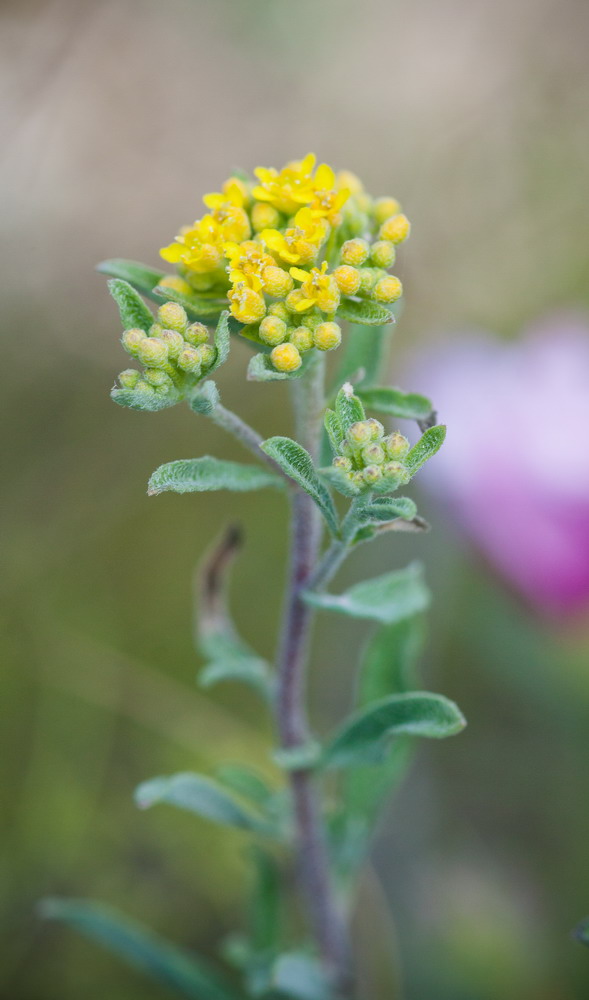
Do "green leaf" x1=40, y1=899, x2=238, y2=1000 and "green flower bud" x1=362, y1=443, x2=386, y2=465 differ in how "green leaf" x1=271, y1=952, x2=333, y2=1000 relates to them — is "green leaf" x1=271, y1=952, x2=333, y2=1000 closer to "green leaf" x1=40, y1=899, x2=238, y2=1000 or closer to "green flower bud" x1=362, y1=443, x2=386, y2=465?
"green leaf" x1=40, y1=899, x2=238, y2=1000

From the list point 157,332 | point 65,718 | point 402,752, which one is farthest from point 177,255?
point 65,718

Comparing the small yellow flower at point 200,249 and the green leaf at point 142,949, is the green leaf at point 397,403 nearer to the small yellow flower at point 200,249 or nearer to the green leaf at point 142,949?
the small yellow flower at point 200,249

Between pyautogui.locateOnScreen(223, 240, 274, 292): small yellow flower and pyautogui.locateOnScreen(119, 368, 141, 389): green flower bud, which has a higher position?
pyautogui.locateOnScreen(223, 240, 274, 292): small yellow flower

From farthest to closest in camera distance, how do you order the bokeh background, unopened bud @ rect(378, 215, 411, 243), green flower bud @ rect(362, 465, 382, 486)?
the bokeh background < unopened bud @ rect(378, 215, 411, 243) < green flower bud @ rect(362, 465, 382, 486)

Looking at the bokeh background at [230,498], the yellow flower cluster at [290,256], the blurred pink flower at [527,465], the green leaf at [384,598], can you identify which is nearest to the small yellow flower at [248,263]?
the yellow flower cluster at [290,256]

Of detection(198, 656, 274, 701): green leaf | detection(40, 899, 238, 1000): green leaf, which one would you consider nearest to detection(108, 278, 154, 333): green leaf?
detection(198, 656, 274, 701): green leaf
